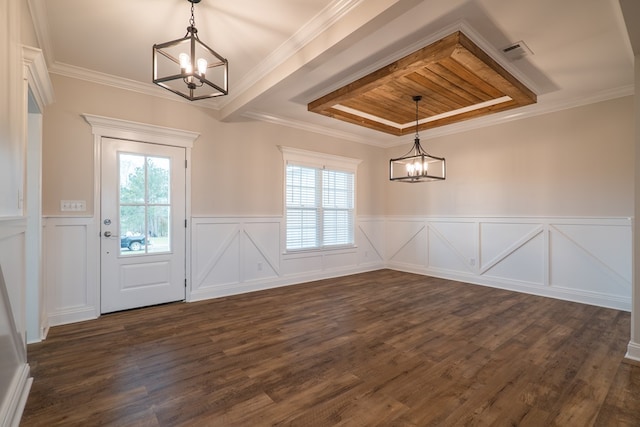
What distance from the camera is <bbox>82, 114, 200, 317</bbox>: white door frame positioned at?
11.7 feet

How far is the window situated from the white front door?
5.80 feet

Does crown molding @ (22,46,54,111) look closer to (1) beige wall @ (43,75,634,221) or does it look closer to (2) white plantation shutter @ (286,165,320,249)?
(1) beige wall @ (43,75,634,221)

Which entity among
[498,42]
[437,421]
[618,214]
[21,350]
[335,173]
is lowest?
[437,421]

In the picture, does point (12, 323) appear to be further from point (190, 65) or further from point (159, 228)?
point (159, 228)

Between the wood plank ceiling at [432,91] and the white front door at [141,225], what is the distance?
231cm

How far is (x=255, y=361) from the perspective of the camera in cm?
252

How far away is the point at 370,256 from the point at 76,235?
491 cm

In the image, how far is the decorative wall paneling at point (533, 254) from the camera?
3.97 meters

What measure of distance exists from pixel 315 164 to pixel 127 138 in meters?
2.92

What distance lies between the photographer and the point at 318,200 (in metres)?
5.62

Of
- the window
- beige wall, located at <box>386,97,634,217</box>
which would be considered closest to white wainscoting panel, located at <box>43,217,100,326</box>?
the window

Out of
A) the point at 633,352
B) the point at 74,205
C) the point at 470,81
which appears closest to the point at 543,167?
the point at 470,81

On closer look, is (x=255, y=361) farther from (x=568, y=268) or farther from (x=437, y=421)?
(x=568, y=268)

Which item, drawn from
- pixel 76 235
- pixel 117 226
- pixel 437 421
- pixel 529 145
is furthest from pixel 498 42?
pixel 76 235
